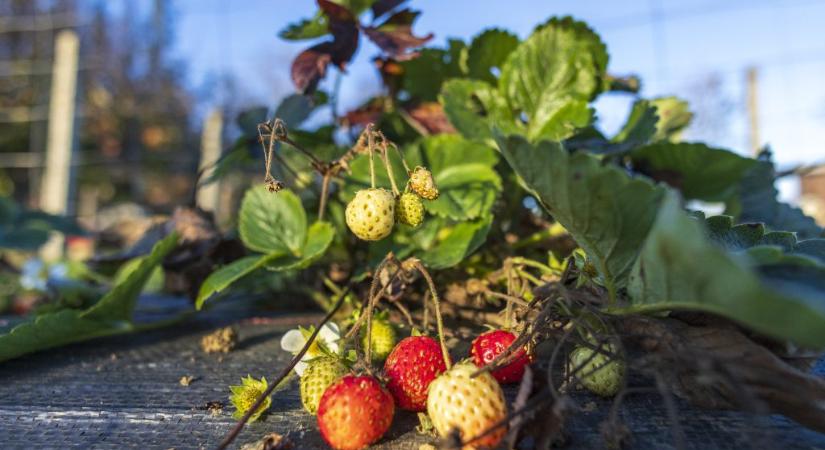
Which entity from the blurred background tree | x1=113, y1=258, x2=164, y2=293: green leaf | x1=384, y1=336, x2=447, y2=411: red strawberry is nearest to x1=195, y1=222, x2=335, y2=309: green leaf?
x1=384, y1=336, x2=447, y2=411: red strawberry

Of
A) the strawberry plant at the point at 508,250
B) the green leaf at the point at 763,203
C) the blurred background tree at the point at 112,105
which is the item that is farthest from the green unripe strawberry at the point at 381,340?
the blurred background tree at the point at 112,105

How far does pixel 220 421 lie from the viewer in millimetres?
486

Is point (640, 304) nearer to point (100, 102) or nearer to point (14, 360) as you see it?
point (14, 360)

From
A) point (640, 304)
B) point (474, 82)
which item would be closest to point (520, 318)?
point (640, 304)

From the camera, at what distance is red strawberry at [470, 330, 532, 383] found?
480 millimetres

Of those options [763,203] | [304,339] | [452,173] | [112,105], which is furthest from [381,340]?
[112,105]

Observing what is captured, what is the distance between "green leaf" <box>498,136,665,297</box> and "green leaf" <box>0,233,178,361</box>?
1.70 feet

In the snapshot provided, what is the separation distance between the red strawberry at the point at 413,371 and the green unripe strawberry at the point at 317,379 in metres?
0.04

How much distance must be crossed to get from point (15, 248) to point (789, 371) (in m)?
1.43

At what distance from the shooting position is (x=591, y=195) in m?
0.40

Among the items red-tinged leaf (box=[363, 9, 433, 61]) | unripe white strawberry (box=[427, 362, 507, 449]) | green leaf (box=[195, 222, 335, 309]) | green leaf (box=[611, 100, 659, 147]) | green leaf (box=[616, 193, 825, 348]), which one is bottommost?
unripe white strawberry (box=[427, 362, 507, 449])

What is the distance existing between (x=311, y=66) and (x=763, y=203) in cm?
76

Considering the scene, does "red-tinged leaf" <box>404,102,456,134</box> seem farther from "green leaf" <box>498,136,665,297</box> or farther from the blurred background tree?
the blurred background tree

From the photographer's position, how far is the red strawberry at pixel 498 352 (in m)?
0.48
